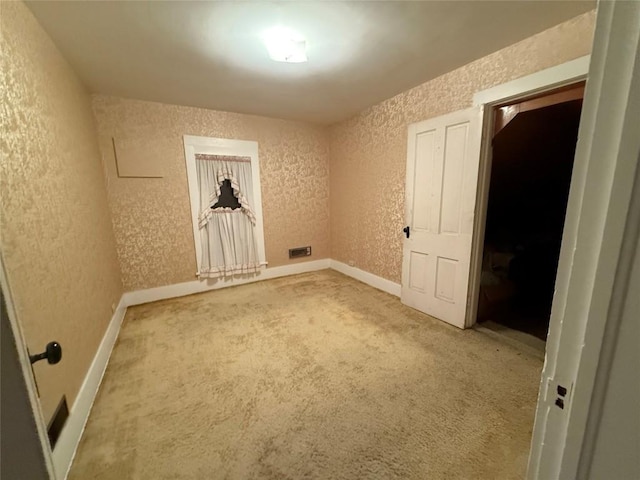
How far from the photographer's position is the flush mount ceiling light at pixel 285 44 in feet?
5.71

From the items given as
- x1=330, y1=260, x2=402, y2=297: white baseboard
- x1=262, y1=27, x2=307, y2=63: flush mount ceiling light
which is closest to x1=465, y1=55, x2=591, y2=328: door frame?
x1=330, y1=260, x2=402, y2=297: white baseboard

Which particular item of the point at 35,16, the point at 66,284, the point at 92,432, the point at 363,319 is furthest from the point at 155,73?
the point at 363,319

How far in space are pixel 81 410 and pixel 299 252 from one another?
116 inches

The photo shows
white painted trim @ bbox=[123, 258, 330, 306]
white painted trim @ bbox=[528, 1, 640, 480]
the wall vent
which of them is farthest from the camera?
the wall vent

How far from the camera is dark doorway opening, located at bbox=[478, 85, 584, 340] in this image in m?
2.63

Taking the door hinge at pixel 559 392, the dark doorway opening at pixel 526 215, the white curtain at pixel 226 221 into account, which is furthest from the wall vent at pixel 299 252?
the door hinge at pixel 559 392

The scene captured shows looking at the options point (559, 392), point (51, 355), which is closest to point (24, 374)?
point (51, 355)

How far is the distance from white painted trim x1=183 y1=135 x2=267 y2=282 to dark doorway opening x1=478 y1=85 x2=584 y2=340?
2766mm

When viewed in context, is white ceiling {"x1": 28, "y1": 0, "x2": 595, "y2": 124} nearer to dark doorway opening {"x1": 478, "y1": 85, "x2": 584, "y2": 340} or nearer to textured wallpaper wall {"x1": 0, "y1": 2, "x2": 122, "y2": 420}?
textured wallpaper wall {"x1": 0, "y1": 2, "x2": 122, "y2": 420}

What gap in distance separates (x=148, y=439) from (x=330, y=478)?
98 centimetres

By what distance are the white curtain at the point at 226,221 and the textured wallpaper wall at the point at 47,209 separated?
120cm

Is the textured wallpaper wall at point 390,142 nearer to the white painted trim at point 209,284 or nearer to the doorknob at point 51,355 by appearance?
the white painted trim at point 209,284

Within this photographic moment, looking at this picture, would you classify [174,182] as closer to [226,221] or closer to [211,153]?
[211,153]

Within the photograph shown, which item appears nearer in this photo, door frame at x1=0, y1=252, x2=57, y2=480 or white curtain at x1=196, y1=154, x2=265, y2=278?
door frame at x1=0, y1=252, x2=57, y2=480
